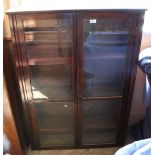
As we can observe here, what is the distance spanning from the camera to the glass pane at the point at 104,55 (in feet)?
4.17

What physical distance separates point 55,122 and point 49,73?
1.51 ft

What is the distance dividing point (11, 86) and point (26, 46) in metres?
0.38

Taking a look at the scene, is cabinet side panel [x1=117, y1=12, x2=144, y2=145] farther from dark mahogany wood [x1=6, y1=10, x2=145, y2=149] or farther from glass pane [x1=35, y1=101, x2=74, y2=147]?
glass pane [x1=35, y1=101, x2=74, y2=147]

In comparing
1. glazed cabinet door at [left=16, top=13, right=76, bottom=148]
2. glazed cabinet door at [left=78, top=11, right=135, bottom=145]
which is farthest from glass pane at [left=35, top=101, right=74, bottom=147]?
glazed cabinet door at [left=78, top=11, right=135, bottom=145]

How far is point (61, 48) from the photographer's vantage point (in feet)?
4.39

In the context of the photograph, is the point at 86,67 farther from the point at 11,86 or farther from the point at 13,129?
the point at 13,129

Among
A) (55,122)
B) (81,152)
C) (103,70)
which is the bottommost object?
(81,152)

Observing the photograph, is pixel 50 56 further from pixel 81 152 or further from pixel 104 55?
pixel 81 152

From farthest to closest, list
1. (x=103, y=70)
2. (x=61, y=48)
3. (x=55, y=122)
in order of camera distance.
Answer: (x=55, y=122)
(x=103, y=70)
(x=61, y=48)

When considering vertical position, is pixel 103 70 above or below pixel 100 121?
above

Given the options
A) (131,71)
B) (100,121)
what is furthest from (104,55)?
(100,121)

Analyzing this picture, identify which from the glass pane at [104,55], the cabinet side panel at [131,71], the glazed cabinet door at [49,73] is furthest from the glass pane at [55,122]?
the cabinet side panel at [131,71]

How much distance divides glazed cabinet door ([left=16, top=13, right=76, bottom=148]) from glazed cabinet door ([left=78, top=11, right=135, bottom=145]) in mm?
90

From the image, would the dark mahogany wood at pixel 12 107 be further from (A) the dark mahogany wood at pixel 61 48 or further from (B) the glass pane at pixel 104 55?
(B) the glass pane at pixel 104 55
